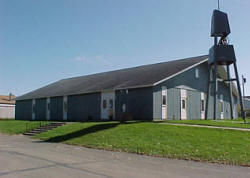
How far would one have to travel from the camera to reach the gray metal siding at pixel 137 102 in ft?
70.3

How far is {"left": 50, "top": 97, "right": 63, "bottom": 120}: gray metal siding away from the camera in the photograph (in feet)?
101

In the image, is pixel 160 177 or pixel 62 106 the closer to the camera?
pixel 160 177

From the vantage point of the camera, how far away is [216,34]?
24688mm

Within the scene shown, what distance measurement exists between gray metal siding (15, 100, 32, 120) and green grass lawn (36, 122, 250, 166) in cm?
1989

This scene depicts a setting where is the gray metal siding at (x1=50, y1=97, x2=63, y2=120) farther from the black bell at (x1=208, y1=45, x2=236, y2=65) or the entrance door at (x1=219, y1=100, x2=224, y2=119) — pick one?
the entrance door at (x1=219, y1=100, x2=224, y2=119)

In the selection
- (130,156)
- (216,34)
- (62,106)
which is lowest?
(130,156)

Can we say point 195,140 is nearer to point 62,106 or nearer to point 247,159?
point 247,159

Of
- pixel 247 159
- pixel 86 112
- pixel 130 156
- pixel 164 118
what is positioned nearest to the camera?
pixel 247 159

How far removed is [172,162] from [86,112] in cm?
1836

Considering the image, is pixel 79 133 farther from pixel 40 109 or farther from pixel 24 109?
pixel 24 109

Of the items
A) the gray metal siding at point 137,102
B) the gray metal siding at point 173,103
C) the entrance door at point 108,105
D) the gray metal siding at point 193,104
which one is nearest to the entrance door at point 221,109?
the gray metal siding at point 193,104

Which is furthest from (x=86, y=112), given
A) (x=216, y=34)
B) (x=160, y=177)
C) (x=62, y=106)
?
(x=160, y=177)

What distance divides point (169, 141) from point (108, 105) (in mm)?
12269

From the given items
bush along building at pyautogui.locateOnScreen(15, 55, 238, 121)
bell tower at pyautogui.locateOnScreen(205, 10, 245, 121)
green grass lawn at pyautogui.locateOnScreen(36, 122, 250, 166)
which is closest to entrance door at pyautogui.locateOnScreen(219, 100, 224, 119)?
bush along building at pyautogui.locateOnScreen(15, 55, 238, 121)
